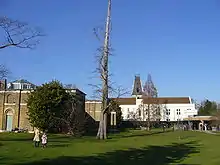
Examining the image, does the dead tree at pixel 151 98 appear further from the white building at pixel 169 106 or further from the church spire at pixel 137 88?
the church spire at pixel 137 88

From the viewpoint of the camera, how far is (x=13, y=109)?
245ft

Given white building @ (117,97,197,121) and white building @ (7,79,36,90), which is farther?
white building @ (117,97,197,121)

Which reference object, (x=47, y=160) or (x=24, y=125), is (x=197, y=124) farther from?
(x=47, y=160)

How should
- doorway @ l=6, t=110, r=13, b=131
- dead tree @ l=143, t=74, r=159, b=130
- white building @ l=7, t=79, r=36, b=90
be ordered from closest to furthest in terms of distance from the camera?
doorway @ l=6, t=110, r=13, b=131
white building @ l=7, t=79, r=36, b=90
dead tree @ l=143, t=74, r=159, b=130

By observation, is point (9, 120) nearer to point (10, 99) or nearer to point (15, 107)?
point (15, 107)

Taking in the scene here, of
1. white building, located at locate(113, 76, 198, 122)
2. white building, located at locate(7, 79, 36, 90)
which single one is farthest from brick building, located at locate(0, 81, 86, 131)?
white building, located at locate(113, 76, 198, 122)

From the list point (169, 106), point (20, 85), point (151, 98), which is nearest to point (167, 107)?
point (169, 106)

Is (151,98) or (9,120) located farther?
(151,98)

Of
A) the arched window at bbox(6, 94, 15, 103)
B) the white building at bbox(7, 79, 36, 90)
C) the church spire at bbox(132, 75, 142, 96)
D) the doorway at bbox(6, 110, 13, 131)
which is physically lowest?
the doorway at bbox(6, 110, 13, 131)

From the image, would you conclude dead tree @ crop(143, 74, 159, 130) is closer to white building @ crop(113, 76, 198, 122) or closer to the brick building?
white building @ crop(113, 76, 198, 122)

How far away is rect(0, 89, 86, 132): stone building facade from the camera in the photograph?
73.6 m

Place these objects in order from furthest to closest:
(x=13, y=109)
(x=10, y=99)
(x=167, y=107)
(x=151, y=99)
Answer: (x=167, y=107), (x=151, y=99), (x=10, y=99), (x=13, y=109)

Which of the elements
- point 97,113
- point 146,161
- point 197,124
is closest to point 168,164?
point 146,161

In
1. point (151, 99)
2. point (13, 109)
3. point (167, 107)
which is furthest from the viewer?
point (167, 107)
